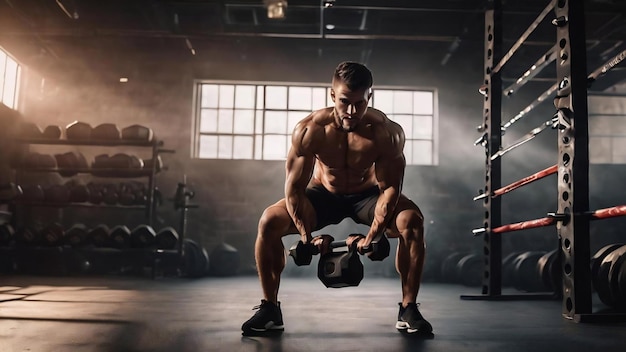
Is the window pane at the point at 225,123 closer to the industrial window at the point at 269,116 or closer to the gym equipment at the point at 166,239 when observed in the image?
the industrial window at the point at 269,116

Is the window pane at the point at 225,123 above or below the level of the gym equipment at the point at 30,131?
above

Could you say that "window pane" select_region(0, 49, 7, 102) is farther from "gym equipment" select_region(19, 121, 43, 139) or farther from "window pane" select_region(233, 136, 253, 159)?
"window pane" select_region(233, 136, 253, 159)

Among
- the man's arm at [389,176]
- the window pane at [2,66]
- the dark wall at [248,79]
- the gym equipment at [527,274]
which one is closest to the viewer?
the man's arm at [389,176]

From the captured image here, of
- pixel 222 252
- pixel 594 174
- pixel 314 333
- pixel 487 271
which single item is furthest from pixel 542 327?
pixel 594 174

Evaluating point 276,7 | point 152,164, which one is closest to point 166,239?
point 152,164

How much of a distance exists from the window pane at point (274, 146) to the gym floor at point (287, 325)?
3.84m

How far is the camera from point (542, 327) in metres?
2.33

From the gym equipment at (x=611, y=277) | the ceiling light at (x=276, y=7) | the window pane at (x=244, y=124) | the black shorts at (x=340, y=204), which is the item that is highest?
the ceiling light at (x=276, y=7)

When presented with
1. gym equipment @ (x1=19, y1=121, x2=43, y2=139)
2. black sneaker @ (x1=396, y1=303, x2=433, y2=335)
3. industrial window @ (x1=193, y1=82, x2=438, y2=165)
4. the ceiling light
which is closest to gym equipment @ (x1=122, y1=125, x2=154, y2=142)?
industrial window @ (x1=193, y1=82, x2=438, y2=165)

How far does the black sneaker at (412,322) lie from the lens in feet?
6.83

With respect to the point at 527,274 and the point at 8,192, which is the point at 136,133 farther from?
the point at 527,274

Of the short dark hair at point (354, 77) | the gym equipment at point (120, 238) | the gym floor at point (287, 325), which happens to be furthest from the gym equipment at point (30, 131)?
the short dark hair at point (354, 77)

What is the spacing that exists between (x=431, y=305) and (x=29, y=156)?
5.43 m

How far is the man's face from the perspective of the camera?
2.08 meters
